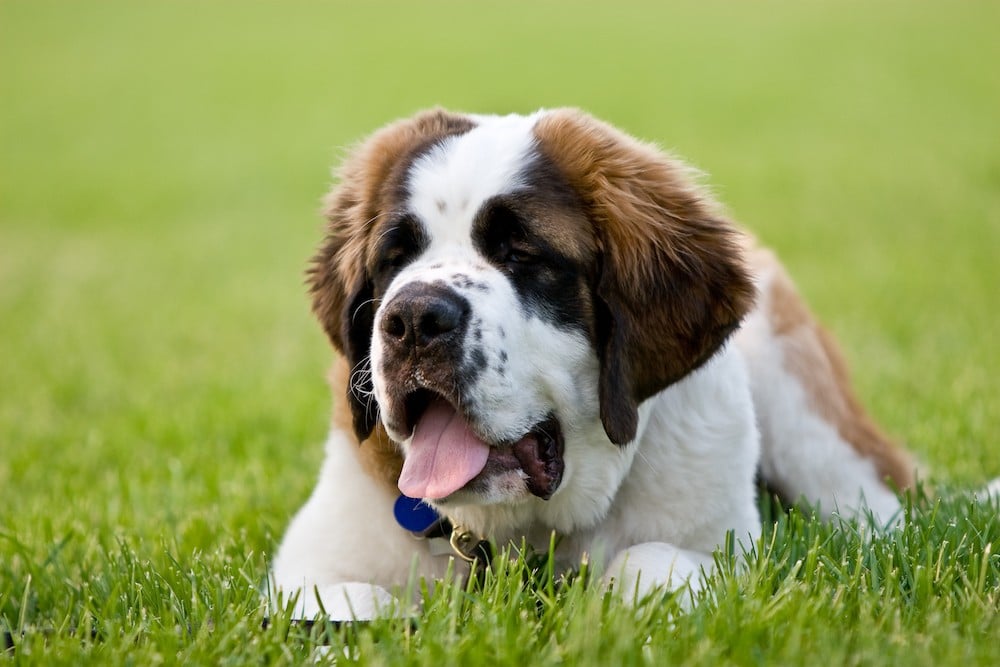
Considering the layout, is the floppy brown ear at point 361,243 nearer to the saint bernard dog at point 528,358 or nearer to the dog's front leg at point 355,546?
the saint bernard dog at point 528,358

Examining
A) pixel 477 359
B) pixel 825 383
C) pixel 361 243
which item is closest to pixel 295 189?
pixel 825 383

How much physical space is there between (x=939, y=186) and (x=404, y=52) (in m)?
15.1

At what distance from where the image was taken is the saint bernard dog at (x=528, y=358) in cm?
280

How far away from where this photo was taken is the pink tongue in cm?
283

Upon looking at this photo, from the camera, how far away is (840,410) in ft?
13.2

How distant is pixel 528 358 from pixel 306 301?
6.54 m

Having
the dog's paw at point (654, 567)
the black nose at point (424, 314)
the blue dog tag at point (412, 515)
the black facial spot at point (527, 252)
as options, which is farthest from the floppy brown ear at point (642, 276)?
the blue dog tag at point (412, 515)

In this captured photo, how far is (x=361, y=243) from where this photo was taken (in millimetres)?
3166

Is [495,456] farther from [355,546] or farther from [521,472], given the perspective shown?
[355,546]

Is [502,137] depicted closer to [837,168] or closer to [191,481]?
[191,481]

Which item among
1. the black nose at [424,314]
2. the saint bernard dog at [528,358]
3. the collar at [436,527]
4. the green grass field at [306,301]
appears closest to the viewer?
the green grass field at [306,301]

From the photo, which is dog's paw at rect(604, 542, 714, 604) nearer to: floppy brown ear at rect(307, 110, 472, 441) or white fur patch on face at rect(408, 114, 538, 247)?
floppy brown ear at rect(307, 110, 472, 441)

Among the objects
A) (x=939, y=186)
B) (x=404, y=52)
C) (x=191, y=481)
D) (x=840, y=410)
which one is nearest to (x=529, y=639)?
(x=840, y=410)

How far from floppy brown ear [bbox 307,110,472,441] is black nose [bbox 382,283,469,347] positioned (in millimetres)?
356
